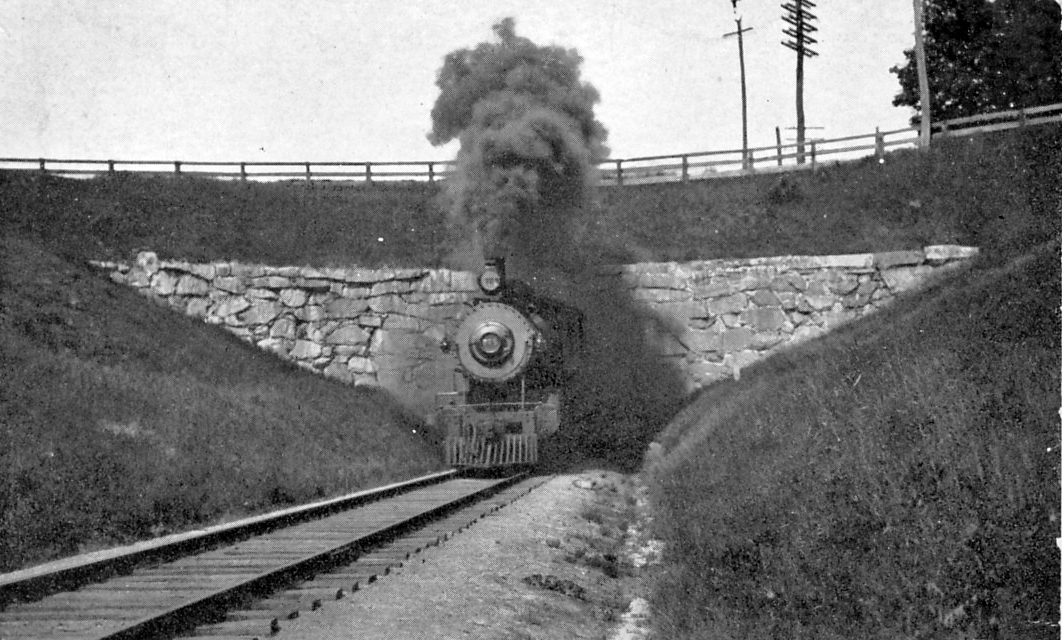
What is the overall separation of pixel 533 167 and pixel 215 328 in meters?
10.7

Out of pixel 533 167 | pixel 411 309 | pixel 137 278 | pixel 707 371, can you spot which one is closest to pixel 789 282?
pixel 707 371

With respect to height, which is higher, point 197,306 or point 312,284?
point 312,284

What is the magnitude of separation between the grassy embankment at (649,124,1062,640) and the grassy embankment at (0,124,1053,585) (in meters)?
6.53

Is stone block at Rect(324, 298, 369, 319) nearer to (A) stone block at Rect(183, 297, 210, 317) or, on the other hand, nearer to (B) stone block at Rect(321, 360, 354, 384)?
(B) stone block at Rect(321, 360, 354, 384)

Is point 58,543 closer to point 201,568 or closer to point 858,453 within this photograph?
point 201,568

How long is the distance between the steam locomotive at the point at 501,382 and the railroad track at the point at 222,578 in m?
6.41

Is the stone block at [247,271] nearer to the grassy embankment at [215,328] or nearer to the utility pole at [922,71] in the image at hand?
the grassy embankment at [215,328]

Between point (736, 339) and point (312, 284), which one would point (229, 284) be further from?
point (736, 339)

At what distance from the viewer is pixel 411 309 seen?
2827cm

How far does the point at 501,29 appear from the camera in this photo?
77.4ft

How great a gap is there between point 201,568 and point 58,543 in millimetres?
3252

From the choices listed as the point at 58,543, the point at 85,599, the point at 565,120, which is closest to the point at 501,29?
the point at 565,120

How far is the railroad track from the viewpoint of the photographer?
19.5 feet

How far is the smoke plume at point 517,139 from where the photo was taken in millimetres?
21688
